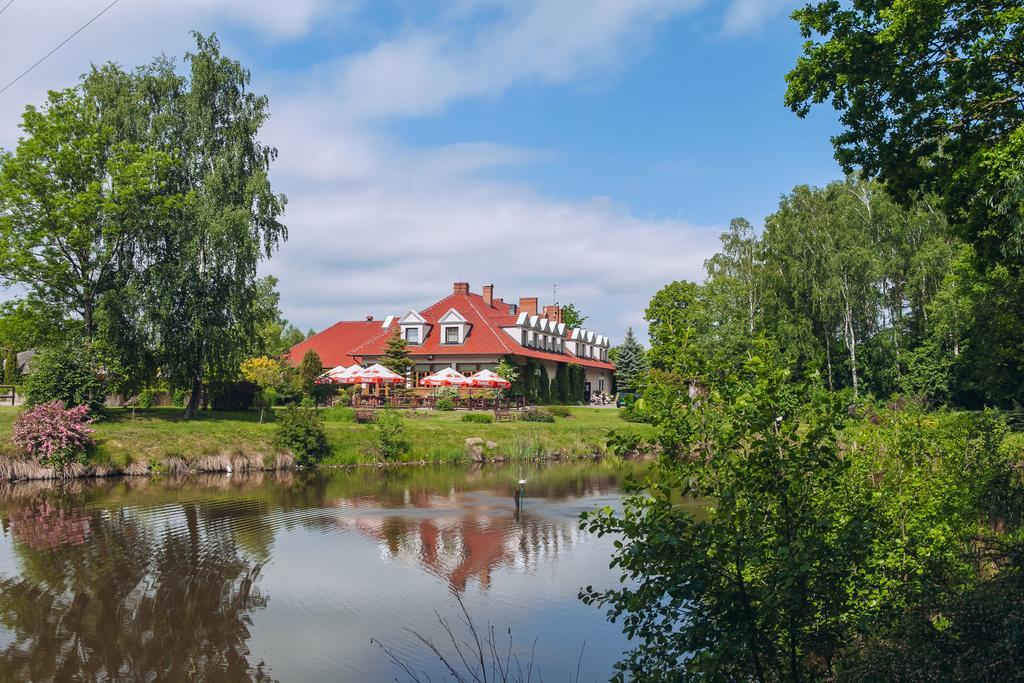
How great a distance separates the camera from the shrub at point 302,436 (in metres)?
31.0

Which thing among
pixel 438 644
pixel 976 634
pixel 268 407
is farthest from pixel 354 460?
pixel 976 634

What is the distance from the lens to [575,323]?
9162cm

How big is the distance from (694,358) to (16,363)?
179 feet

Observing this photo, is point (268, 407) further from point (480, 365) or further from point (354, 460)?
point (480, 365)

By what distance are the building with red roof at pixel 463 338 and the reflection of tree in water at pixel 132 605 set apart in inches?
1331

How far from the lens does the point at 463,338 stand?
54750 millimetres

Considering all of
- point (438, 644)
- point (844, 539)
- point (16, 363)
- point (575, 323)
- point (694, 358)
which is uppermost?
point (575, 323)

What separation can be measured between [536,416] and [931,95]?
28.7m

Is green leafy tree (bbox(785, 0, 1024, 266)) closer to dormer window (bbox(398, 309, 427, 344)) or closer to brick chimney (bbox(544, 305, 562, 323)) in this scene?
dormer window (bbox(398, 309, 427, 344))

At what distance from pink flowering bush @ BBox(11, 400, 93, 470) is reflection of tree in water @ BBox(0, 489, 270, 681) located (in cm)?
794

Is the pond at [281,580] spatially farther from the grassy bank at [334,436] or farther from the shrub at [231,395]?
the shrub at [231,395]

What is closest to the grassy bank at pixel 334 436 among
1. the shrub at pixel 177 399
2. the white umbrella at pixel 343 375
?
the white umbrella at pixel 343 375

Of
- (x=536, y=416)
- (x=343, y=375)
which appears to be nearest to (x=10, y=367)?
(x=343, y=375)

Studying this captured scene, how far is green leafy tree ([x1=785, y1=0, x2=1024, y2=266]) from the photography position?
13.2 m
